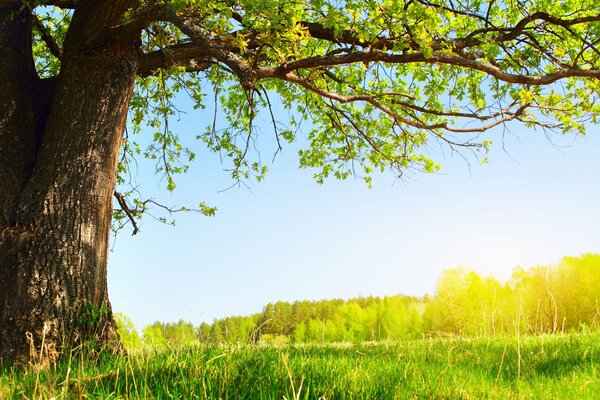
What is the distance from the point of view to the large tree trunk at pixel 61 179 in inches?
235

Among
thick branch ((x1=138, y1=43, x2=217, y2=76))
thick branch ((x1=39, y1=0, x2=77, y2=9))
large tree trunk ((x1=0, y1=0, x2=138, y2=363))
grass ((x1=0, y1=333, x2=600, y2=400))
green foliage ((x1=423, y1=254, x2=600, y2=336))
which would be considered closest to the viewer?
grass ((x1=0, y1=333, x2=600, y2=400))

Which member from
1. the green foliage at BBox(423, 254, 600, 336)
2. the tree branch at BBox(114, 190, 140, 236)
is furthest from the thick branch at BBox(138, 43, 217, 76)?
the green foliage at BBox(423, 254, 600, 336)

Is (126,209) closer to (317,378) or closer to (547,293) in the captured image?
(317,378)

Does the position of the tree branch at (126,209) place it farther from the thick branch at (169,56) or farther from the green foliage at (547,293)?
the green foliage at (547,293)

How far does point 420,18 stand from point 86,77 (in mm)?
4374

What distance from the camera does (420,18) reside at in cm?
664

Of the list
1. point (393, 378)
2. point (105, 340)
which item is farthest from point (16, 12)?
point (393, 378)

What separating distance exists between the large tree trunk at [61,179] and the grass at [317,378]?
699 millimetres

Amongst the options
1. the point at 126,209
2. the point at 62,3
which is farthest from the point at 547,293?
the point at 62,3

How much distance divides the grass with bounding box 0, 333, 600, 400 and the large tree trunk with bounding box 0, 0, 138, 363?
2.29ft

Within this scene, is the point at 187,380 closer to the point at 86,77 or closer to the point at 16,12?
the point at 86,77

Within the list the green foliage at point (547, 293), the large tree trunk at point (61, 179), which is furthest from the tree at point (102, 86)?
the green foliage at point (547, 293)

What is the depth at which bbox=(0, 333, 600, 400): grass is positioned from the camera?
3.31 meters

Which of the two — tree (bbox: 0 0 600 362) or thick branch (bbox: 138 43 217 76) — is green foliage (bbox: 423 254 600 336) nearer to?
tree (bbox: 0 0 600 362)
